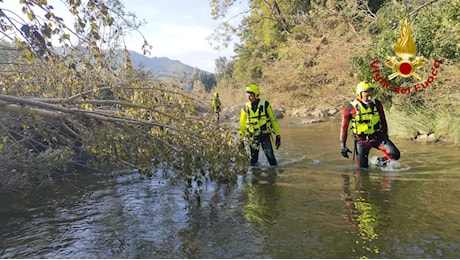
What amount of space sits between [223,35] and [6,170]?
17.2 meters

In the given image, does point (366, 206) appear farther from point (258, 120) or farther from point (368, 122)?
point (258, 120)

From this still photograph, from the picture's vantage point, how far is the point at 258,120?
307 inches

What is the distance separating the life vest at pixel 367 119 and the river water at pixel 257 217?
0.89 meters

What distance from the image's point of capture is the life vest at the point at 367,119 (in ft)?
22.8

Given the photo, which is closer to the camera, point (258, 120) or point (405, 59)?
point (258, 120)

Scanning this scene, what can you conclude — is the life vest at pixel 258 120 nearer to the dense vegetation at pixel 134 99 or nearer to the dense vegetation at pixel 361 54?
the dense vegetation at pixel 134 99

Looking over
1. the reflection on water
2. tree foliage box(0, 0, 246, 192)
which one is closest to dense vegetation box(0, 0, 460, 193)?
tree foliage box(0, 0, 246, 192)

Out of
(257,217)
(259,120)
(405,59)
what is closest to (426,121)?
(405,59)

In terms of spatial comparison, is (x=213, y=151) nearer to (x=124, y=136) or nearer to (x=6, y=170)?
(x=124, y=136)

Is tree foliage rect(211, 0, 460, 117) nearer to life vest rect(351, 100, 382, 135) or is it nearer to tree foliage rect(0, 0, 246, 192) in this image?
life vest rect(351, 100, 382, 135)

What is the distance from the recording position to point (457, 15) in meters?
8.30

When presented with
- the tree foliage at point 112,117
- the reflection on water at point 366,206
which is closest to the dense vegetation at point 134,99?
the tree foliage at point 112,117

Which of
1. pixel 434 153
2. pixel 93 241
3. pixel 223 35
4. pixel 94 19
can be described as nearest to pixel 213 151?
pixel 93 241

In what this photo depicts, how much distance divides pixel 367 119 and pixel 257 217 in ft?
10.5
